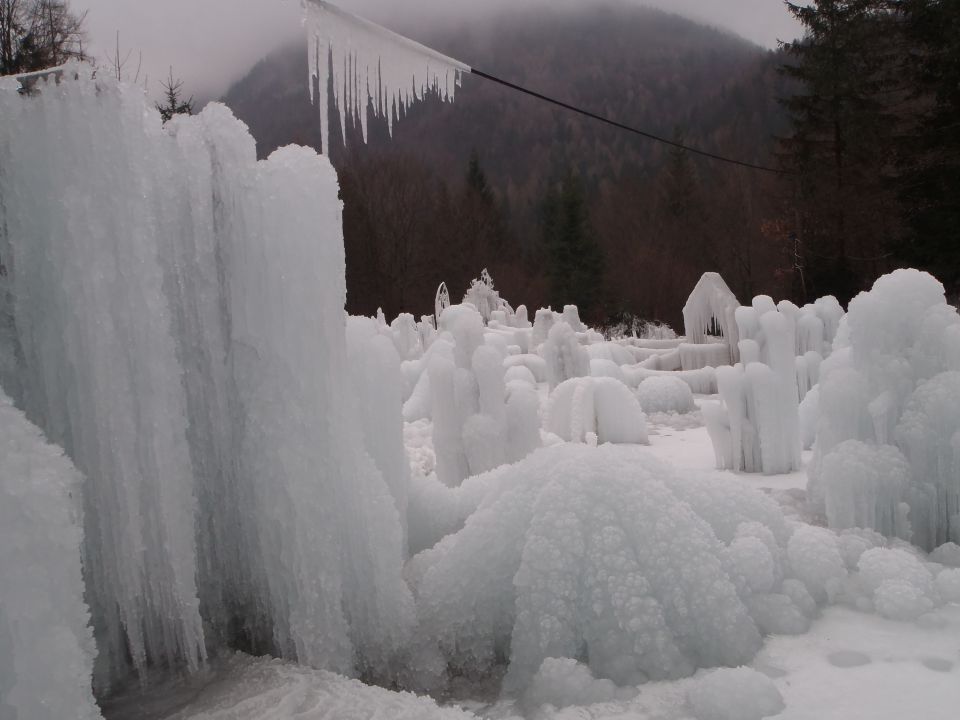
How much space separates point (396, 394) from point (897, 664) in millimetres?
2731

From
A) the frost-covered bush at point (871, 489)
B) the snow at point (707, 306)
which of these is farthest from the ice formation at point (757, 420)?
the snow at point (707, 306)

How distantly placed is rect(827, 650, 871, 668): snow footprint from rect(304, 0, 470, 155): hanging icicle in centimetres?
371

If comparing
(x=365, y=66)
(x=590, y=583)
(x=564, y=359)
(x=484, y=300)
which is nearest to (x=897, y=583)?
(x=590, y=583)

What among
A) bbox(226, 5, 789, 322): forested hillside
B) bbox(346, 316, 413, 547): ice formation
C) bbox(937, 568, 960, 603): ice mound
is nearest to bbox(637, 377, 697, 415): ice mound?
bbox(937, 568, 960, 603): ice mound

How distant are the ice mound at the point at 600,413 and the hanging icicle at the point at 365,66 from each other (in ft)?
17.5

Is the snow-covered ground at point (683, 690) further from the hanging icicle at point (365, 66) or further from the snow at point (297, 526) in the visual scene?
the hanging icicle at point (365, 66)

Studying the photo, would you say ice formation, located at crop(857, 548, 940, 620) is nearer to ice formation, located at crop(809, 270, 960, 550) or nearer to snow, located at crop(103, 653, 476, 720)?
ice formation, located at crop(809, 270, 960, 550)

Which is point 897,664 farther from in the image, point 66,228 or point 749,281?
point 749,281

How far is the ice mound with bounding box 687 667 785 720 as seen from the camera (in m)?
2.66

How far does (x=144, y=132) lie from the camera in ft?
8.81

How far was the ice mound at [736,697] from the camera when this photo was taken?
8.73ft

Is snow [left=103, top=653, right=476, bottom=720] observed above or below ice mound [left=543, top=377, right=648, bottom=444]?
below

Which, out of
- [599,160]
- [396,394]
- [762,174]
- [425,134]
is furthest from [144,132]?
[425,134]

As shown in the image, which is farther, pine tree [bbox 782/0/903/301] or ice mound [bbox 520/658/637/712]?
pine tree [bbox 782/0/903/301]
